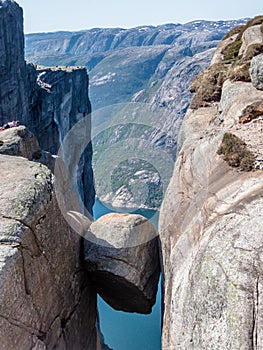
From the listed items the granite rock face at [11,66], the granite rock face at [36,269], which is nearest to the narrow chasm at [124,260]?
the granite rock face at [36,269]

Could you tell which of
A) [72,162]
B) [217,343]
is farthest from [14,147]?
[72,162]

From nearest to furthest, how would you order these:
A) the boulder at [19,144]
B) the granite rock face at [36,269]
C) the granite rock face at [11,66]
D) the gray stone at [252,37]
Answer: the granite rock face at [36,269], the boulder at [19,144], the gray stone at [252,37], the granite rock face at [11,66]

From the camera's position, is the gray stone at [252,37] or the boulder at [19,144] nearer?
the boulder at [19,144]

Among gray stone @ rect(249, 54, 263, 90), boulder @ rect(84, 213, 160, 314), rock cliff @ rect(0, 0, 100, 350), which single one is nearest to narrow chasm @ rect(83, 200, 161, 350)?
boulder @ rect(84, 213, 160, 314)

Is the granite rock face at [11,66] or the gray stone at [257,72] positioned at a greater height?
the gray stone at [257,72]

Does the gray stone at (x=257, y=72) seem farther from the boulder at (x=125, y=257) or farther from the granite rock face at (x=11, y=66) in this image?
the granite rock face at (x=11, y=66)

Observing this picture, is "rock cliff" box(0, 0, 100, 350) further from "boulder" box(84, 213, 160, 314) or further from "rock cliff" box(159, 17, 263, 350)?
"rock cliff" box(159, 17, 263, 350)
